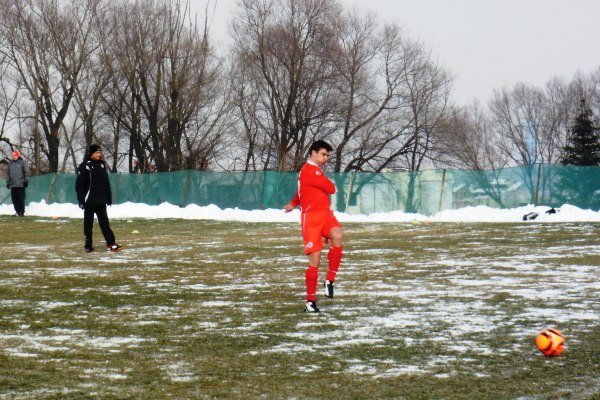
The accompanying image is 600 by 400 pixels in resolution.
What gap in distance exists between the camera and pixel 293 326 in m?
8.15

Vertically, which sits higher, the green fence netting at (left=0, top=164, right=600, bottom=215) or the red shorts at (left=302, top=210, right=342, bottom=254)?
the green fence netting at (left=0, top=164, right=600, bottom=215)

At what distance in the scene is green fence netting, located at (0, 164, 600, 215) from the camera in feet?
114

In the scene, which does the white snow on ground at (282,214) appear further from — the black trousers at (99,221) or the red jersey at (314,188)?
the red jersey at (314,188)

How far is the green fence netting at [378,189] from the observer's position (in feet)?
114

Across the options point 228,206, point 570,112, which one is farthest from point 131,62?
point 570,112

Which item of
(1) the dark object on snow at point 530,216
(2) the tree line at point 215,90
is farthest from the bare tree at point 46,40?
(1) the dark object on snow at point 530,216

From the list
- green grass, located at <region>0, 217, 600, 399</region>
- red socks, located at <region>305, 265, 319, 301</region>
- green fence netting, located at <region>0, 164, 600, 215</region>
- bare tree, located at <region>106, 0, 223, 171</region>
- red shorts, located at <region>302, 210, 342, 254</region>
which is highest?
bare tree, located at <region>106, 0, 223, 171</region>

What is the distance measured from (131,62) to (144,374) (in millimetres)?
51327

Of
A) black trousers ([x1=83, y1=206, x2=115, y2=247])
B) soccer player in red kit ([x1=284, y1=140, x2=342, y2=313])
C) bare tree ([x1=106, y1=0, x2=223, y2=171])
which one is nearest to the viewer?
Result: soccer player in red kit ([x1=284, y1=140, x2=342, y2=313])

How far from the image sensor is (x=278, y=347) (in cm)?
710

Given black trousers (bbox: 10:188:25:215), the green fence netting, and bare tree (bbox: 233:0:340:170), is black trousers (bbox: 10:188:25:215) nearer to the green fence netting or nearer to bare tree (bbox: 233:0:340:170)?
the green fence netting

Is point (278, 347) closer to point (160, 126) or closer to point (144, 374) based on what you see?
point (144, 374)

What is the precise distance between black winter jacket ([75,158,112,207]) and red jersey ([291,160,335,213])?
25.6ft

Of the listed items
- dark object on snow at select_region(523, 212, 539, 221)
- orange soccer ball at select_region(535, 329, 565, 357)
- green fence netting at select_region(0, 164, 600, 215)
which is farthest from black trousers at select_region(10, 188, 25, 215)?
orange soccer ball at select_region(535, 329, 565, 357)
